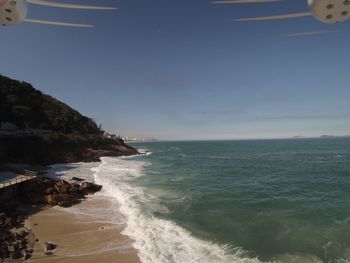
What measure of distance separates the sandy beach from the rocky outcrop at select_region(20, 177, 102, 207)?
313 centimetres

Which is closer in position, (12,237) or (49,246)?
(49,246)

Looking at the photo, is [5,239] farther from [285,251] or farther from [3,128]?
[3,128]

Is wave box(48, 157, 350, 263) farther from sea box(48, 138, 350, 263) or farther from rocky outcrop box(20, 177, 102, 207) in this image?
rocky outcrop box(20, 177, 102, 207)

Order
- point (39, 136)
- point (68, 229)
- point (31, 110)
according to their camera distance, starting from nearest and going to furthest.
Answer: point (68, 229) < point (39, 136) < point (31, 110)

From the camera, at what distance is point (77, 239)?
17.8 metres

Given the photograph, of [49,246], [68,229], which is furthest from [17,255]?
[68,229]

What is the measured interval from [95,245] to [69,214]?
758cm

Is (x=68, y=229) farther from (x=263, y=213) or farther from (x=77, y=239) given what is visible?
(x=263, y=213)

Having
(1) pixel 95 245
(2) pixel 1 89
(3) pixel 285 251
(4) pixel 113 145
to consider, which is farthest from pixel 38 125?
(3) pixel 285 251

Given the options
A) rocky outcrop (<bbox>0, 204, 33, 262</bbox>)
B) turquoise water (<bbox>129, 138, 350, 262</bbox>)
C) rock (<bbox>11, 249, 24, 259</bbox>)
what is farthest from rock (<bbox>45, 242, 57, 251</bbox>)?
turquoise water (<bbox>129, 138, 350, 262</bbox>)

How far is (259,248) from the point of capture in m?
16.6

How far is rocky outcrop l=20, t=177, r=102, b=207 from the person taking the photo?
89.4ft

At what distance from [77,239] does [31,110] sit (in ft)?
233

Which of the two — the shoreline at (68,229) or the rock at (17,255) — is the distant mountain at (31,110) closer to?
the shoreline at (68,229)
